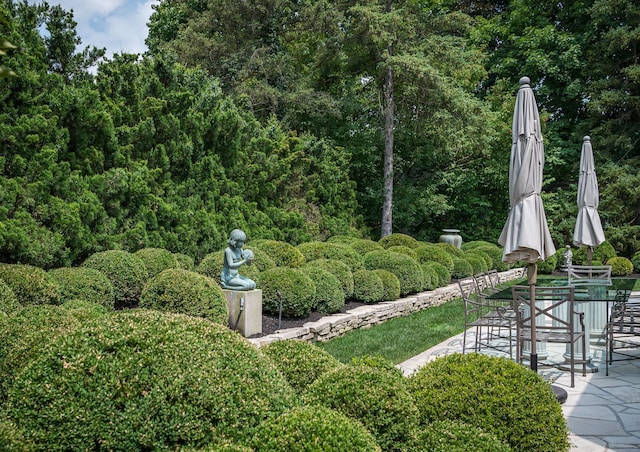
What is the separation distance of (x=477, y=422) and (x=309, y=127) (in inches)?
652

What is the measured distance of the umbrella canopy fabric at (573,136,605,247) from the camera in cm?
1012

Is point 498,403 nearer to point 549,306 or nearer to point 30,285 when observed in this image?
point 549,306

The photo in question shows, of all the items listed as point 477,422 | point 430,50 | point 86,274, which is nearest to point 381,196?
point 430,50

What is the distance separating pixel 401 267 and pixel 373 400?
27.5ft

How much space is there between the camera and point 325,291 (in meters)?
8.57

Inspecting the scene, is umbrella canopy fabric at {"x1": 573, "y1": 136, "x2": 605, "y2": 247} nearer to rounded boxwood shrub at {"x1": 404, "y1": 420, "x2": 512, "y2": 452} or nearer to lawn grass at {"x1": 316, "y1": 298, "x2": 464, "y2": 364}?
lawn grass at {"x1": 316, "y1": 298, "x2": 464, "y2": 364}

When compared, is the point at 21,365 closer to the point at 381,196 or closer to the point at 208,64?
the point at 381,196

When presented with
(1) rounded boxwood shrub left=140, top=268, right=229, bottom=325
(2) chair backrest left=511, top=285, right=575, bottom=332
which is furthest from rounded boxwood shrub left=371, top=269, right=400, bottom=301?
(1) rounded boxwood shrub left=140, top=268, right=229, bottom=325

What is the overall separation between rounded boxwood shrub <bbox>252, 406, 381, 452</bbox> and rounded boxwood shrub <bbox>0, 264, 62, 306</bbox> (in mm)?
4082

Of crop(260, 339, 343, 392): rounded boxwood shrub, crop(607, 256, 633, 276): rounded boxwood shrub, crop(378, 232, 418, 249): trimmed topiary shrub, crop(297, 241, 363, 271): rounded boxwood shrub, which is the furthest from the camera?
crop(607, 256, 633, 276): rounded boxwood shrub

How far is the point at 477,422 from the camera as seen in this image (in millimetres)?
2926

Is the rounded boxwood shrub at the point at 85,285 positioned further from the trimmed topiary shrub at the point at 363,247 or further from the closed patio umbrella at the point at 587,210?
the closed patio umbrella at the point at 587,210

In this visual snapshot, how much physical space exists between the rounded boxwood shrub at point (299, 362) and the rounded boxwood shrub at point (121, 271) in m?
4.33

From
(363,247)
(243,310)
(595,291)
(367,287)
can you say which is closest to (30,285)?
(243,310)
